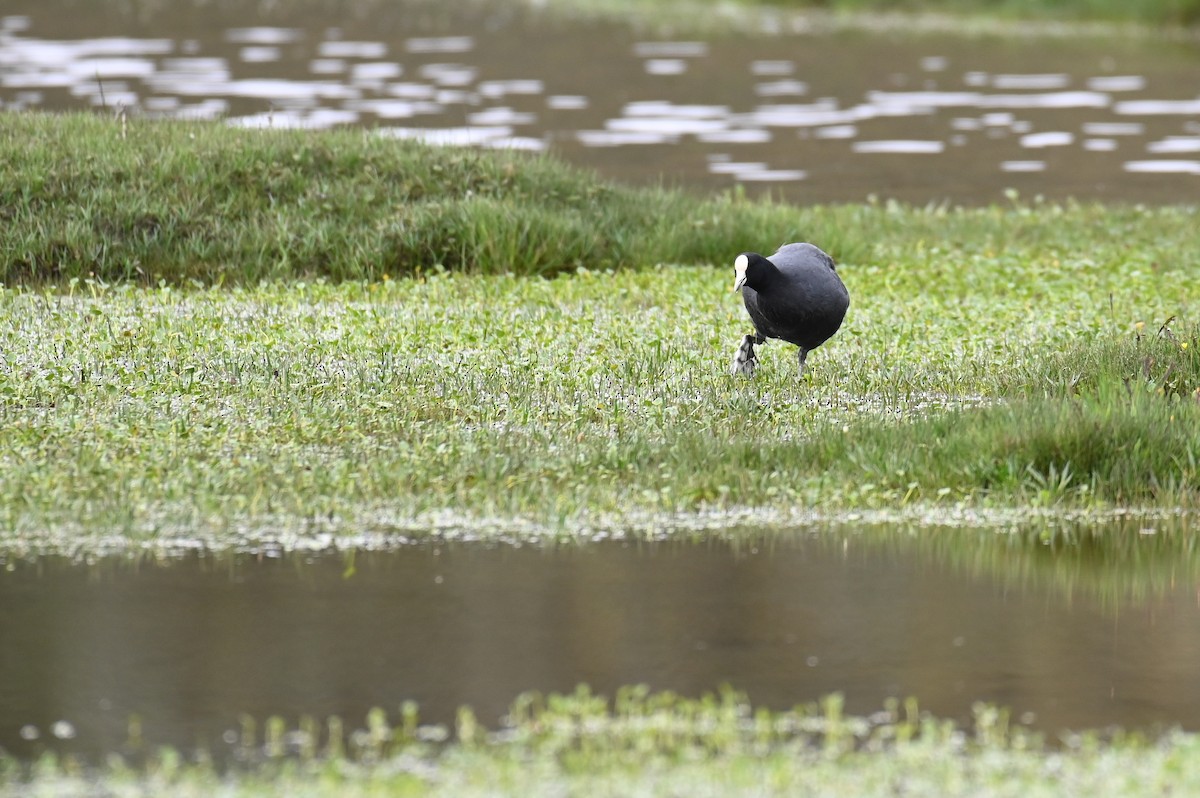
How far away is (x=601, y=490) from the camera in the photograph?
1038cm

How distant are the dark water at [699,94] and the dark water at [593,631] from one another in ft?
40.0

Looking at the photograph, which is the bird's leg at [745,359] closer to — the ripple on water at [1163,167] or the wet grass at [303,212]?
the wet grass at [303,212]

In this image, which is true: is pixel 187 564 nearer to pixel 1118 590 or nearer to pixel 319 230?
pixel 1118 590

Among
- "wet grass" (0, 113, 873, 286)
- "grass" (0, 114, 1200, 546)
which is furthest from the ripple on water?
"wet grass" (0, 113, 873, 286)

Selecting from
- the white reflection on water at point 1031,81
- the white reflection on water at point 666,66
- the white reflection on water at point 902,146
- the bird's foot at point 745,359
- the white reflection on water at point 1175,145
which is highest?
the bird's foot at point 745,359

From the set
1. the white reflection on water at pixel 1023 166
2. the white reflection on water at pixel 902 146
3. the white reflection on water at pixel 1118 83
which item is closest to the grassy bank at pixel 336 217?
the white reflection on water at pixel 1023 166

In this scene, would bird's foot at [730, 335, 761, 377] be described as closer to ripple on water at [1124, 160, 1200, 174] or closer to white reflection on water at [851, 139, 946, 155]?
ripple on water at [1124, 160, 1200, 174]

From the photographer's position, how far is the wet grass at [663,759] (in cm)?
653

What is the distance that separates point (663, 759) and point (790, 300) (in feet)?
22.1

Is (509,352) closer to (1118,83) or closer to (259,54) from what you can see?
(1118,83)

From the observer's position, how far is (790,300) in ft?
43.1

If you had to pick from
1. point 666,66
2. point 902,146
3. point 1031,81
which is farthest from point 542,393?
point 666,66

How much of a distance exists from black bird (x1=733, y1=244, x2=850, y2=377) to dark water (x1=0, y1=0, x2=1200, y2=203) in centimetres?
856

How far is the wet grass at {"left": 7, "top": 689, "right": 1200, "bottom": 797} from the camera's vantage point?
653cm
